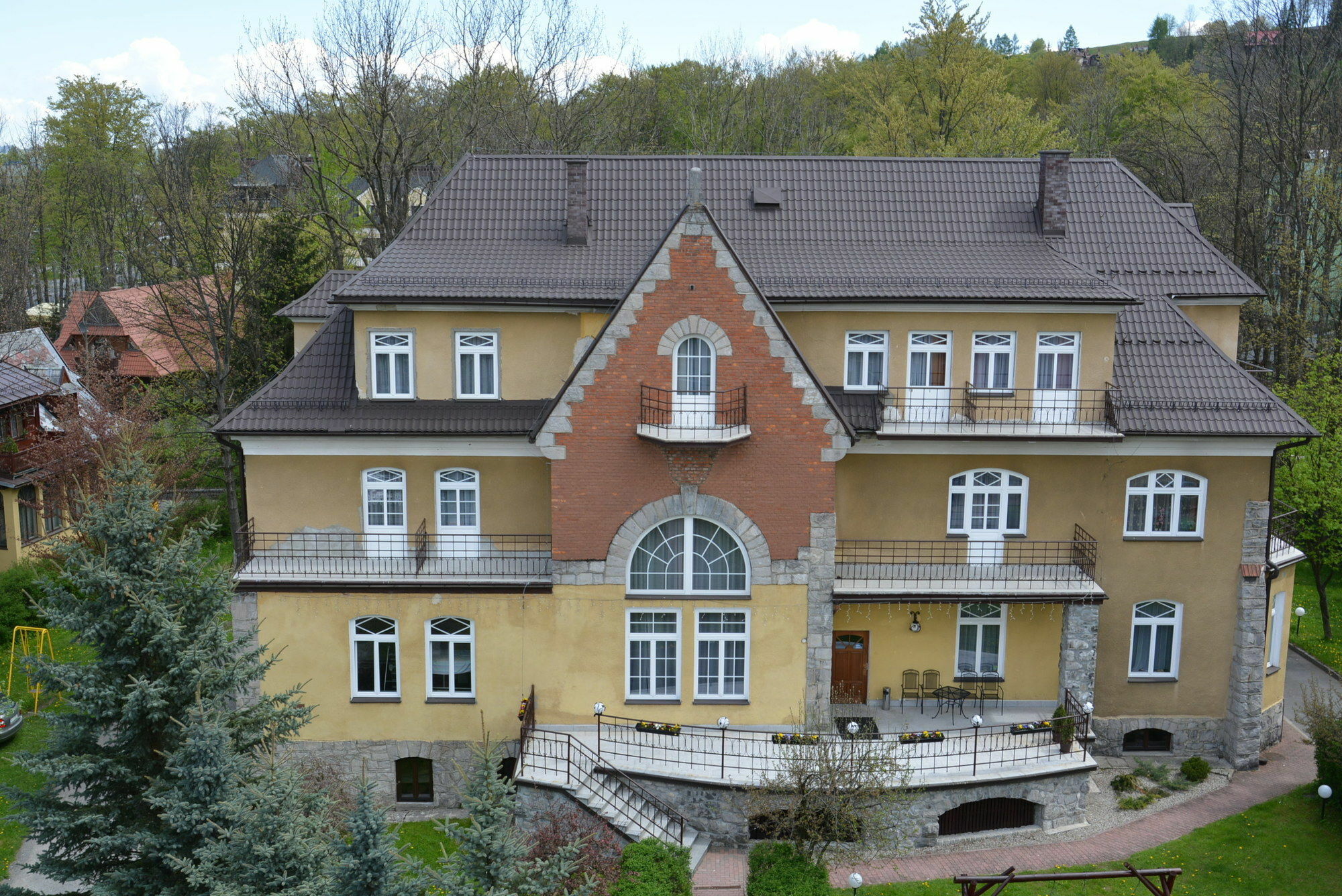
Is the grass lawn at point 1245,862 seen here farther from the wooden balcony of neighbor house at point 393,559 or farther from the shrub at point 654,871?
the wooden balcony of neighbor house at point 393,559

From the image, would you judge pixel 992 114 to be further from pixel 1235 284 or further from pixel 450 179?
pixel 450 179

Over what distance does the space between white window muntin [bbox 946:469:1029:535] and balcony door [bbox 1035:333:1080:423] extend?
5.62 feet

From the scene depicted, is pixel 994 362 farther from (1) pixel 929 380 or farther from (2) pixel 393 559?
(2) pixel 393 559

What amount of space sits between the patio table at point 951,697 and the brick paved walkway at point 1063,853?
402 cm

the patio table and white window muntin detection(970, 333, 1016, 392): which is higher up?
white window muntin detection(970, 333, 1016, 392)

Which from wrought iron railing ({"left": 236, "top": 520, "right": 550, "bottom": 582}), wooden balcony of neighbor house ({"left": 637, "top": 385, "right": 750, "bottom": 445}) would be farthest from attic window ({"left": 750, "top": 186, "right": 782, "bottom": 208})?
wrought iron railing ({"left": 236, "top": 520, "right": 550, "bottom": 582})

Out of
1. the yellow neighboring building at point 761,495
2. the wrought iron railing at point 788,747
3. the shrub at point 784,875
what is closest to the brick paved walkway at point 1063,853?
the yellow neighboring building at point 761,495

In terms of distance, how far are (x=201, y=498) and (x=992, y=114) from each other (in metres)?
40.4

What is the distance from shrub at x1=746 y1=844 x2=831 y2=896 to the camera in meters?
21.2

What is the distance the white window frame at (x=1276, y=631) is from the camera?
1136 inches

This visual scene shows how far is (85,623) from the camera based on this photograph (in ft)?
60.8

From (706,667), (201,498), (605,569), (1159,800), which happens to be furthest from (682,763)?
(201,498)

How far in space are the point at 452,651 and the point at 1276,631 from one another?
21260 millimetres

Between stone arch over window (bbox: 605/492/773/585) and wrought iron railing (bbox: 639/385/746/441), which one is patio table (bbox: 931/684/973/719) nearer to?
stone arch over window (bbox: 605/492/773/585)
